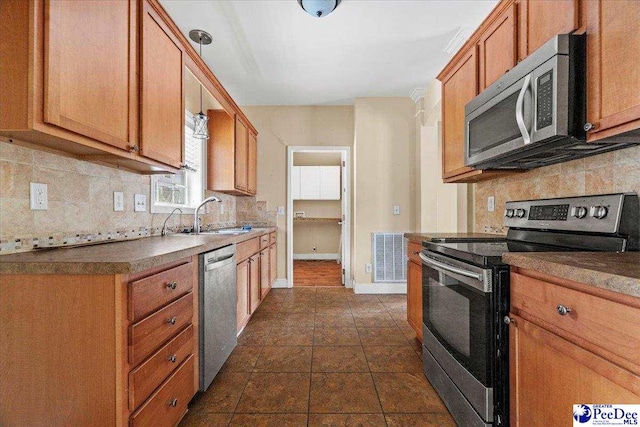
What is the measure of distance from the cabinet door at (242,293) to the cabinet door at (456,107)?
1.93 m

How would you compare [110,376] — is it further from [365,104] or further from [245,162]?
[365,104]

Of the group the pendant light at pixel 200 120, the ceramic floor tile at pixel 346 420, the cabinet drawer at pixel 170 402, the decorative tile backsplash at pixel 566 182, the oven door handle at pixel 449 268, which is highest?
the pendant light at pixel 200 120

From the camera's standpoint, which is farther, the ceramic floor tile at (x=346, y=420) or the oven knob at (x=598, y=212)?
the ceramic floor tile at (x=346, y=420)

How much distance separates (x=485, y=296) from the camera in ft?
3.90

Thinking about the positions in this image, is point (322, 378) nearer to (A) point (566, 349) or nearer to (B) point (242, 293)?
(B) point (242, 293)

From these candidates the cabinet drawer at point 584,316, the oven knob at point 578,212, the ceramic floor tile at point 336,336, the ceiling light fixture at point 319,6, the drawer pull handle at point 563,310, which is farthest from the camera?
the ceramic floor tile at point 336,336

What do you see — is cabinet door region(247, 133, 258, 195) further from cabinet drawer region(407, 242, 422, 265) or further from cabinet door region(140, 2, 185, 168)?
cabinet drawer region(407, 242, 422, 265)

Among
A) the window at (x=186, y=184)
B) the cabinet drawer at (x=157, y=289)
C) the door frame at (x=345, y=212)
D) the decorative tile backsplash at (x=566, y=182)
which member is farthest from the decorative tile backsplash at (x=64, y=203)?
the decorative tile backsplash at (x=566, y=182)

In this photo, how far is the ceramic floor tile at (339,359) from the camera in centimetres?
200

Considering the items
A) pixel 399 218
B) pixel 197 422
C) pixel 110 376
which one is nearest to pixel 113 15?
pixel 110 376

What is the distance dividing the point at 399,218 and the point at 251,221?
2145 millimetres

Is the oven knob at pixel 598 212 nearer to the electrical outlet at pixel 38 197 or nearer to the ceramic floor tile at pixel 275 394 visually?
the ceramic floor tile at pixel 275 394

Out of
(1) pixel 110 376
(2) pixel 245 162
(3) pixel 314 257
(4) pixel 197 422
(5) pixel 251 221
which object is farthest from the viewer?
(3) pixel 314 257

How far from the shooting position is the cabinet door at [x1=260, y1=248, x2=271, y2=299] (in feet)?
10.6
